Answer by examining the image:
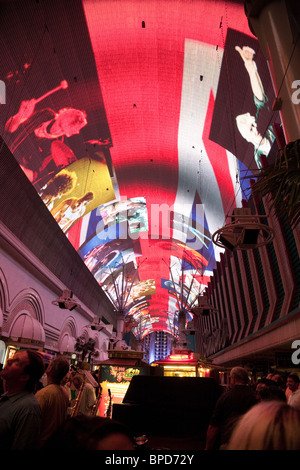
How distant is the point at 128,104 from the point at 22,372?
14335mm

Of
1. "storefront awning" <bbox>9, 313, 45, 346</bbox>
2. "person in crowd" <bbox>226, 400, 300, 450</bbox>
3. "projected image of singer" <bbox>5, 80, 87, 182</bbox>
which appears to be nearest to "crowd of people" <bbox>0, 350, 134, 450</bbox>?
"person in crowd" <bbox>226, 400, 300, 450</bbox>

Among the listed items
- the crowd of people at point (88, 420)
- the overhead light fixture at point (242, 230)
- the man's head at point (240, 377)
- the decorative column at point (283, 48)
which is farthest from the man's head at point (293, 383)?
the decorative column at point (283, 48)

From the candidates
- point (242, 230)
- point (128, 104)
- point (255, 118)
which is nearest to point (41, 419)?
point (242, 230)

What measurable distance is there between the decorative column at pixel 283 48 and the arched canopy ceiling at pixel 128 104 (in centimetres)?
462

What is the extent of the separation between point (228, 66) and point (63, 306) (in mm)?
11485

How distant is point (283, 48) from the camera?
202 inches

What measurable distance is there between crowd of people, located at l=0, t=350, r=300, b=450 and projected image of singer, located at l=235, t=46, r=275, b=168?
8.89 metres

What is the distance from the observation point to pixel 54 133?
1366cm

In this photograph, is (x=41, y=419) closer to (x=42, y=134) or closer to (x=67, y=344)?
(x=42, y=134)

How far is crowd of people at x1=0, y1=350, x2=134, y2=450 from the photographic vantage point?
1.01 meters

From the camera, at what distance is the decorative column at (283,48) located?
4.71 metres

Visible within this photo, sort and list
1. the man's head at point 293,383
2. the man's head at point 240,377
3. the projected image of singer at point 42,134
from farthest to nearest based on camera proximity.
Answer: the projected image of singer at point 42,134 → the man's head at point 293,383 → the man's head at point 240,377

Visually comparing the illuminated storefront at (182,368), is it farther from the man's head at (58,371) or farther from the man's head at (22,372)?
the man's head at (22,372)
